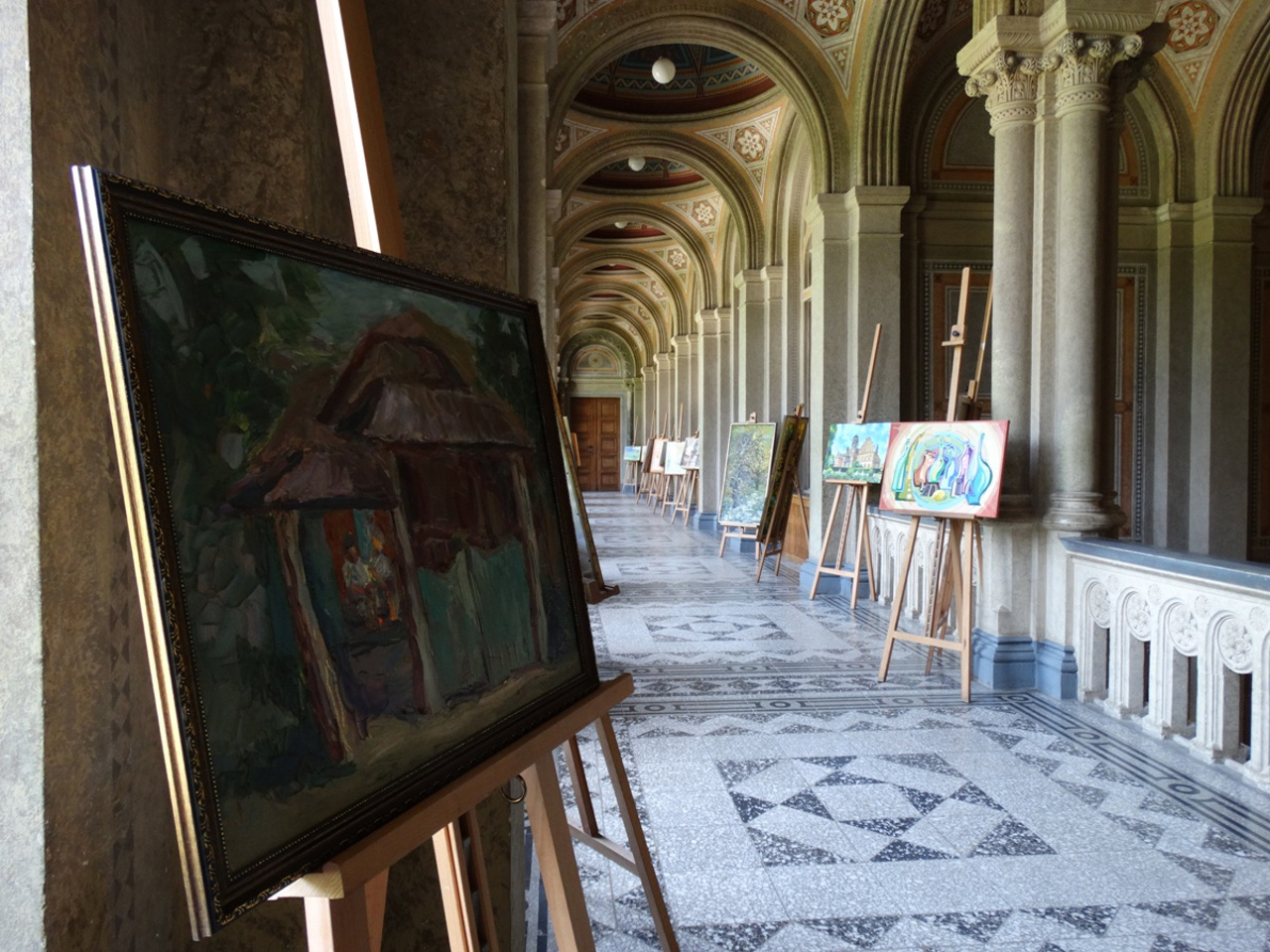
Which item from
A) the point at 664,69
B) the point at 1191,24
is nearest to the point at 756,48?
the point at 664,69

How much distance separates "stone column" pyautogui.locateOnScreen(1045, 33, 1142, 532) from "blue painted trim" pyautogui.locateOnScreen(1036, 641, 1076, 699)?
0.71m

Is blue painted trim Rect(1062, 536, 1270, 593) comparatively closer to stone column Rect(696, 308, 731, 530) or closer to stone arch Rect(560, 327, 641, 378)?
stone column Rect(696, 308, 731, 530)

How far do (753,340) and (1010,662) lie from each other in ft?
28.3

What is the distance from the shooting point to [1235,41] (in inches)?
337

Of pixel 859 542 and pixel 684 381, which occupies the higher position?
pixel 684 381

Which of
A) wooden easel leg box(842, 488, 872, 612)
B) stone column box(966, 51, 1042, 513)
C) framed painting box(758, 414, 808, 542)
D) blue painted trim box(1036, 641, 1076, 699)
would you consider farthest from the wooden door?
blue painted trim box(1036, 641, 1076, 699)

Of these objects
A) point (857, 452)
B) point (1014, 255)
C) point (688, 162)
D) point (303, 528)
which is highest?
point (688, 162)

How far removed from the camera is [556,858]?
156 cm

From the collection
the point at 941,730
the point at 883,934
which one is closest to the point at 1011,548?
the point at 941,730

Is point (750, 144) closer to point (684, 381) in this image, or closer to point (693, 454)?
point (693, 454)

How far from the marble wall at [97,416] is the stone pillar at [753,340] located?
11.5 meters

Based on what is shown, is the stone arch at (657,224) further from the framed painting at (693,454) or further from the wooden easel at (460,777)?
the wooden easel at (460,777)

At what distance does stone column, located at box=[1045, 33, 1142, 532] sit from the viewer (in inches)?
203

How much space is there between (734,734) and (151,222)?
155 inches
